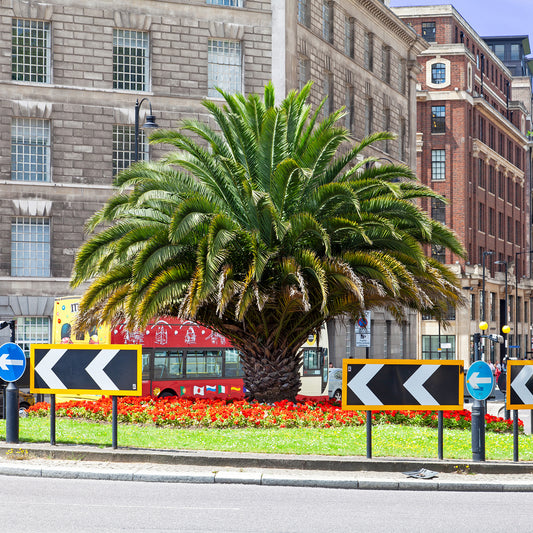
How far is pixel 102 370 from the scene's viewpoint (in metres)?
16.9

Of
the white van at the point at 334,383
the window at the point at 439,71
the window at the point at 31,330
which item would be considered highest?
the window at the point at 439,71

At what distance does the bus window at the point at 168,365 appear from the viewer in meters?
36.3

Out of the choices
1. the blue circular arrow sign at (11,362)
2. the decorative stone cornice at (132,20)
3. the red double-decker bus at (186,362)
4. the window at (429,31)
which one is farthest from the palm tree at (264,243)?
the window at (429,31)

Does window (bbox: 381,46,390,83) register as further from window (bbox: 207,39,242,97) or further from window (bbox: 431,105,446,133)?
window (bbox: 431,105,446,133)

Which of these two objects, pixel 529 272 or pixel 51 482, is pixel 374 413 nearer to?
pixel 51 482

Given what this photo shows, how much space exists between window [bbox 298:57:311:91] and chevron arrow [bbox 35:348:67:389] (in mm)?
34941

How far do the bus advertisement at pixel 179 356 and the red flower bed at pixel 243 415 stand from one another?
12754 millimetres

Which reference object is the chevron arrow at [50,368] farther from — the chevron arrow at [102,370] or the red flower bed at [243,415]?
the red flower bed at [243,415]

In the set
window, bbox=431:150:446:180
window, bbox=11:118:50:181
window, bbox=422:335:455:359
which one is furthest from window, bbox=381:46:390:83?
window, bbox=422:335:455:359

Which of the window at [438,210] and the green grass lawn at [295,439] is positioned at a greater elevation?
the window at [438,210]

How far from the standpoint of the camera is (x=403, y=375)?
16.5 meters

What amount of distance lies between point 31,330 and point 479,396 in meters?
30.4

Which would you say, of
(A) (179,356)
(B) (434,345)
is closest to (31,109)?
(A) (179,356)

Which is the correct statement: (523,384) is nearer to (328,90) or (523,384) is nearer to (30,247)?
(30,247)
